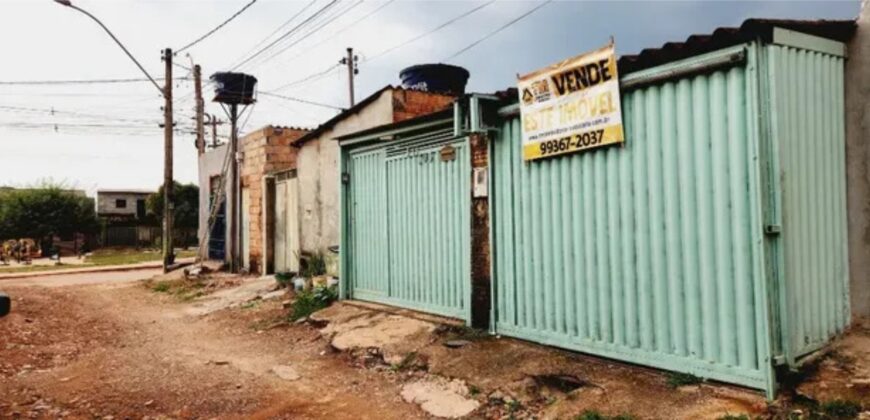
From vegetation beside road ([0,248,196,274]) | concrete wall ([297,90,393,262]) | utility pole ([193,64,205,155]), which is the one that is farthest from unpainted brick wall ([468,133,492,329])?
vegetation beside road ([0,248,196,274])

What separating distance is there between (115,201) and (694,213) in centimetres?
4688

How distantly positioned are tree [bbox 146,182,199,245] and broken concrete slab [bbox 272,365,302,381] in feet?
103

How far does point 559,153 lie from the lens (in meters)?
5.66

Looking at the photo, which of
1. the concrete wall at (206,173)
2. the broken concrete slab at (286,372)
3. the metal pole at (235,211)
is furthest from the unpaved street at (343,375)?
the concrete wall at (206,173)

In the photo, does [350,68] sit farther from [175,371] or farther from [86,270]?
[175,371]

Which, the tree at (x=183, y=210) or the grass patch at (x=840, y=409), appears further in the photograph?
the tree at (x=183, y=210)

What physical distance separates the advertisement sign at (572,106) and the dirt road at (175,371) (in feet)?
9.70

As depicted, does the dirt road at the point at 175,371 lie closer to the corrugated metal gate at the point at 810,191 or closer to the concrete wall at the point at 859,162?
the corrugated metal gate at the point at 810,191

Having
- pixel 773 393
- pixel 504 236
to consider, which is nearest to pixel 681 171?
pixel 773 393

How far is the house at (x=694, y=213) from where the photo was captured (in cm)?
417

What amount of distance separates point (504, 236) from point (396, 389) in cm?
208

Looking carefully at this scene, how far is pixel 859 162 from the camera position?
4.63 m

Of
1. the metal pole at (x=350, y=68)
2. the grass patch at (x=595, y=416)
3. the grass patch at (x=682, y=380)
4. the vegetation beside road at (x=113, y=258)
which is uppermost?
the metal pole at (x=350, y=68)

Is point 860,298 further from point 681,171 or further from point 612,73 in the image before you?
A: point 612,73
